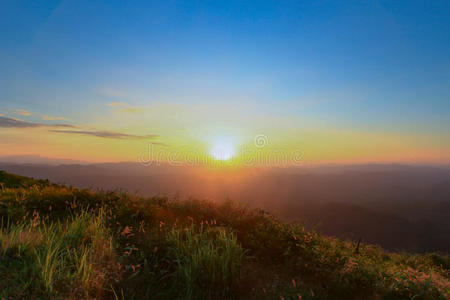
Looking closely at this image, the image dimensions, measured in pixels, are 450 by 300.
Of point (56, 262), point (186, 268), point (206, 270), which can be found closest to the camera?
point (56, 262)

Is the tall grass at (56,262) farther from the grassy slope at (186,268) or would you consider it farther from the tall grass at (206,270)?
the tall grass at (206,270)

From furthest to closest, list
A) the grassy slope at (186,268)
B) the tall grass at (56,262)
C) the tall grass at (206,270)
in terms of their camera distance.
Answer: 1. the tall grass at (206,270)
2. the grassy slope at (186,268)
3. the tall grass at (56,262)

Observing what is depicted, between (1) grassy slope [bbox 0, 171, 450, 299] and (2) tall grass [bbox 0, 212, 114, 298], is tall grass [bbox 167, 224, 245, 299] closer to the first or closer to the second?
(1) grassy slope [bbox 0, 171, 450, 299]

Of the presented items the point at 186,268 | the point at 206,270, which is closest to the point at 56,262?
the point at 186,268

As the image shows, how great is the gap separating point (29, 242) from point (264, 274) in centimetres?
451

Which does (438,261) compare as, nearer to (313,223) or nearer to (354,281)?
(313,223)

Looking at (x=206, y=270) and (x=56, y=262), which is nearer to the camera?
(x=56, y=262)

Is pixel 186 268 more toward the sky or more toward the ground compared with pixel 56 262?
more toward the ground

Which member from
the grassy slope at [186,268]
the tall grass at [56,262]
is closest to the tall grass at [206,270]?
the grassy slope at [186,268]

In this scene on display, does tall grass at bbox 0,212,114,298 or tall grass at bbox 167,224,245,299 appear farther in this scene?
tall grass at bbox 167,224,245,299

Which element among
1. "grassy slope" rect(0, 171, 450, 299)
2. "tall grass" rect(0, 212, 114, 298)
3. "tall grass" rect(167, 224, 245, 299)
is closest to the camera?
"tall grass" rect(0, 212, 114, 298)

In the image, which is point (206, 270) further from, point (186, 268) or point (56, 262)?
point (56, 262)

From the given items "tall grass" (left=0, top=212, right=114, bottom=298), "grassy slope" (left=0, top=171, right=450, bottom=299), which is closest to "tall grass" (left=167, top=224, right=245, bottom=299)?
"grassy slope" (left=0, top=171, right=450, bottom=299)

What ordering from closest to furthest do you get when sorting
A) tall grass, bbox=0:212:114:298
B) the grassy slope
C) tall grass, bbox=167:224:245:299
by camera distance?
tall grass, bbox=0:212:114:298 < the grassy slope < tall grass, bbox=167:224:245:299
